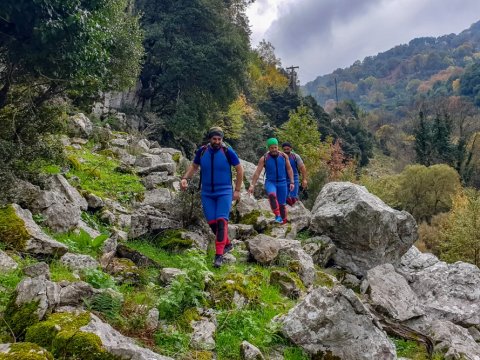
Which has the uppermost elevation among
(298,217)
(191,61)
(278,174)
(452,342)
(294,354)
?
(191,61)

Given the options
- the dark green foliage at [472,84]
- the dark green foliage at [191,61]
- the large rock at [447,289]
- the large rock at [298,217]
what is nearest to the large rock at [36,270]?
the large rock at [447,289]

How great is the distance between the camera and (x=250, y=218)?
32.2 feet

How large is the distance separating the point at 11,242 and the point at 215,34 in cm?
2695

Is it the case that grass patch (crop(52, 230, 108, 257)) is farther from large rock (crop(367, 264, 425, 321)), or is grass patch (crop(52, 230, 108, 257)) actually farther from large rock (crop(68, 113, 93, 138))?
large rock (crop(68, 113, 93, 138))

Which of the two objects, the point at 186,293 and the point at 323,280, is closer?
the point at 186,293

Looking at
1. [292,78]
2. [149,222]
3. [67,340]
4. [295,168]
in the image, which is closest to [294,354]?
[67,340]

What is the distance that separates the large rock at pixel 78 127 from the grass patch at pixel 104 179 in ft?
8.33

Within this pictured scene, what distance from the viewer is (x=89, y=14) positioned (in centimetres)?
866

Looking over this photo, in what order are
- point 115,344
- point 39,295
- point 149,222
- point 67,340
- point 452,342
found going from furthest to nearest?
point 149,222
point 452,342
point 39,295
point 115,344
point 67,340

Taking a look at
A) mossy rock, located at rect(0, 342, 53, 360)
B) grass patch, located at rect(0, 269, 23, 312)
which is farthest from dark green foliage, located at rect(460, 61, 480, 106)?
mossy rock, located at rect(0, 342, 53, 360)

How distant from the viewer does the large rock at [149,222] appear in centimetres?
746

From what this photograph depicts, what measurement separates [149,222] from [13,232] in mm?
2664

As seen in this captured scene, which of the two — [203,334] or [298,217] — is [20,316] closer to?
[203,334]

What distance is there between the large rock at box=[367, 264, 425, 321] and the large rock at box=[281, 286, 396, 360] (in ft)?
7.20
